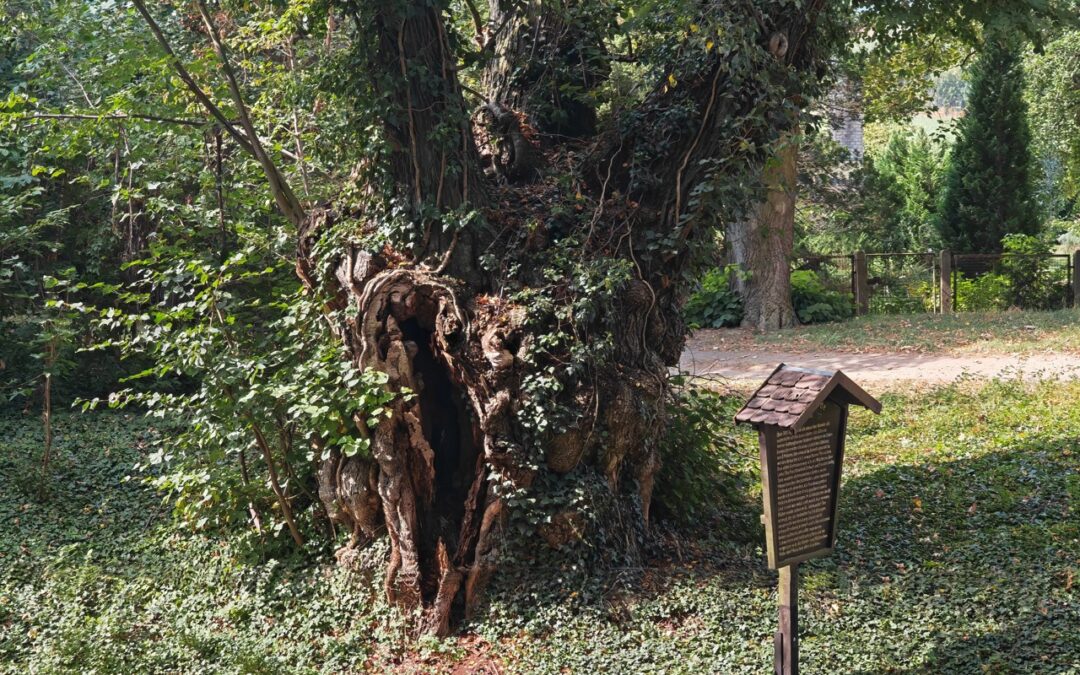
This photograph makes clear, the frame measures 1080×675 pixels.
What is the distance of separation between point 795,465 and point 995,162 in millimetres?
21164

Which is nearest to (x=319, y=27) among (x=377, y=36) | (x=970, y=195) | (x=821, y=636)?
(x=377, y=36)

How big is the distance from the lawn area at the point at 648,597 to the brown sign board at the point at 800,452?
0.85 m

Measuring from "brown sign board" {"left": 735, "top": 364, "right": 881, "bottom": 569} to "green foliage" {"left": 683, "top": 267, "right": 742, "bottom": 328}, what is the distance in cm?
1441

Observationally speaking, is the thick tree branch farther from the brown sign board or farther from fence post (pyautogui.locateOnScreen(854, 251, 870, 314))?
fence post (pyautogui.locateOnScreen(854, 251, 870, 314))

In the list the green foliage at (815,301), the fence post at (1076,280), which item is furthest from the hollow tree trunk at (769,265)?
the fence post at (1076,280)

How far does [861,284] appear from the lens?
835 inches

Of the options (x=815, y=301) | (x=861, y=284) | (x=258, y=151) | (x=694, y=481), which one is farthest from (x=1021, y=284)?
(x=258, y=151)

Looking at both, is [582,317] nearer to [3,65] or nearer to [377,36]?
[377,36]

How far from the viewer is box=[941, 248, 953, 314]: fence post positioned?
2067cm

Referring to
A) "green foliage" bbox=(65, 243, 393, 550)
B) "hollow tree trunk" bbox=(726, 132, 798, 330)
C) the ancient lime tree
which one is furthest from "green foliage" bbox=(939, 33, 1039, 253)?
"green foliage" bbox=(65, 243, 393, 550)

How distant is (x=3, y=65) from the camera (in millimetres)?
13359

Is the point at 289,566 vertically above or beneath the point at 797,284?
beneath

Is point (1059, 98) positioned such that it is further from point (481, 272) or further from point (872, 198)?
point (481, 272)

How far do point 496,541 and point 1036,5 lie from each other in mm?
6694
